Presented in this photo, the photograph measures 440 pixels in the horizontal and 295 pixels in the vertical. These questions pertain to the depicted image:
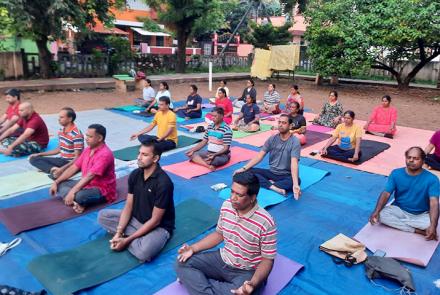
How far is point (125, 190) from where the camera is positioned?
4.97 metres

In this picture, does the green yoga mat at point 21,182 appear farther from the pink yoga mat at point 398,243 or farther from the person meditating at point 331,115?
the person meditating at point 331,115

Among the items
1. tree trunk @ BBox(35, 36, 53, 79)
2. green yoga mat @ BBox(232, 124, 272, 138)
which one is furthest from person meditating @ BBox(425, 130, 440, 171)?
tree trunk @ BBox(35, 36, 53, 79)

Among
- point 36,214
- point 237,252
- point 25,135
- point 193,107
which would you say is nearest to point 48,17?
point 193,107

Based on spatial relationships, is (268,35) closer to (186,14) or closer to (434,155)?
(186,14)

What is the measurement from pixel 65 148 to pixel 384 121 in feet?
23.4

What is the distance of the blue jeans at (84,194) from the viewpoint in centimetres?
427

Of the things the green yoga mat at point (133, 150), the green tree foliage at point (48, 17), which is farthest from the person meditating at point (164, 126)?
the green tree foliage at point (48, 17)

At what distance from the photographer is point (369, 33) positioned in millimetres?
14945

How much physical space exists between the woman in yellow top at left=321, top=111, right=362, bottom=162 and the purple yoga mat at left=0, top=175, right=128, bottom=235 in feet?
13.2

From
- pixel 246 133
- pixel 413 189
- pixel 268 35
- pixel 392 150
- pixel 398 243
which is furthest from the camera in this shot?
pixel 268 35

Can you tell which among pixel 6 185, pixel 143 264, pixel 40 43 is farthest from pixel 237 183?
pixel 40 43

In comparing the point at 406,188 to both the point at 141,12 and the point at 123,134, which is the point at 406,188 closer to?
the point at 123,134

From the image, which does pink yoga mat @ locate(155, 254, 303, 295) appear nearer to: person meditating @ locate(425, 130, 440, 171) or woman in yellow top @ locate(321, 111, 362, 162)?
woman in yellow top @ locate(321, 111, 362, 162)

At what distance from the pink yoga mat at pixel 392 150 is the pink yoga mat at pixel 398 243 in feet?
7.61
